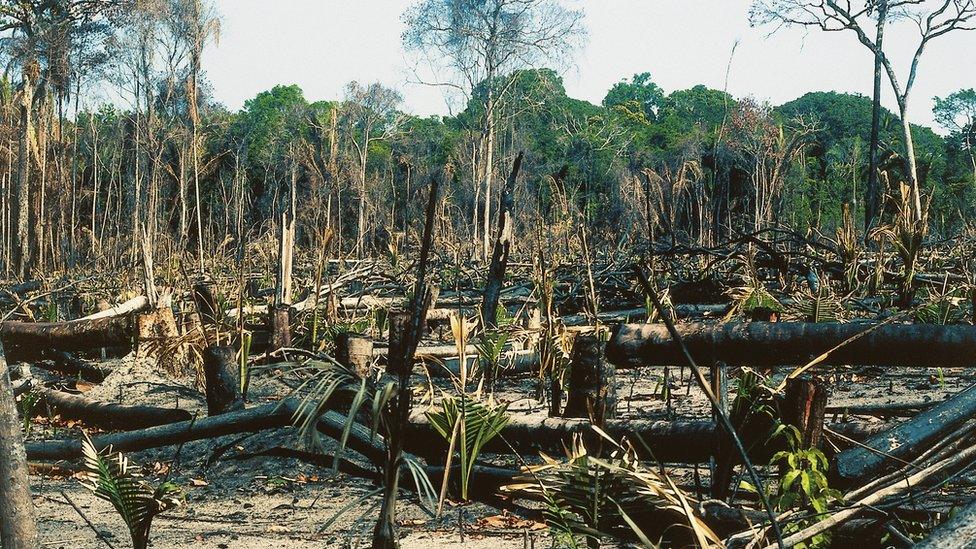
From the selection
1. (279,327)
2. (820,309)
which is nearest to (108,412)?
(279,327)

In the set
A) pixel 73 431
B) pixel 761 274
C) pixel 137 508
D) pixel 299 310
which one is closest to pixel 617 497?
pixel 137 508

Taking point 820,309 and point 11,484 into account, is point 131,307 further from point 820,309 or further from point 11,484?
point 11,484

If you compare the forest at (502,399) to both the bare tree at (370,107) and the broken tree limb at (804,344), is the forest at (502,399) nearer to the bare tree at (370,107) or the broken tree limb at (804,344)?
the broken tree limb at (804,344)

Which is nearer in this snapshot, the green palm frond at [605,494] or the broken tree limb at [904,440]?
the green palm frond at [605,494]

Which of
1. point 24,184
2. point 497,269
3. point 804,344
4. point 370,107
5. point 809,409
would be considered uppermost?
point 370,107

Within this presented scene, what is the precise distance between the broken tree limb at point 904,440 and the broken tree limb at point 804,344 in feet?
2.74

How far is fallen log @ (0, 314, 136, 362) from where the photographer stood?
6.50 meters

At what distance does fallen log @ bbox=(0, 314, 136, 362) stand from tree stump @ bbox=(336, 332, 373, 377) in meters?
2.01

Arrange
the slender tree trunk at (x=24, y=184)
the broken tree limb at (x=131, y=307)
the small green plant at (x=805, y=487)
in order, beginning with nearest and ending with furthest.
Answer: the small green plant at (x=805, y=487), the broken tree limb at (x=131, y=307), the slender tree trunk at (x=24, y=184)

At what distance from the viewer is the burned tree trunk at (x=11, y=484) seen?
193cm

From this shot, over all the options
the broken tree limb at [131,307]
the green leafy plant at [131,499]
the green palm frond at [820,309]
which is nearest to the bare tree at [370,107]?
the broken tree limb at [131,307]

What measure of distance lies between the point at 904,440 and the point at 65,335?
6.13m

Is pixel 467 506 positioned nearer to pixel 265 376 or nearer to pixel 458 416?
pixel 458 416

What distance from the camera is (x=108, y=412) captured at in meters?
4.98
